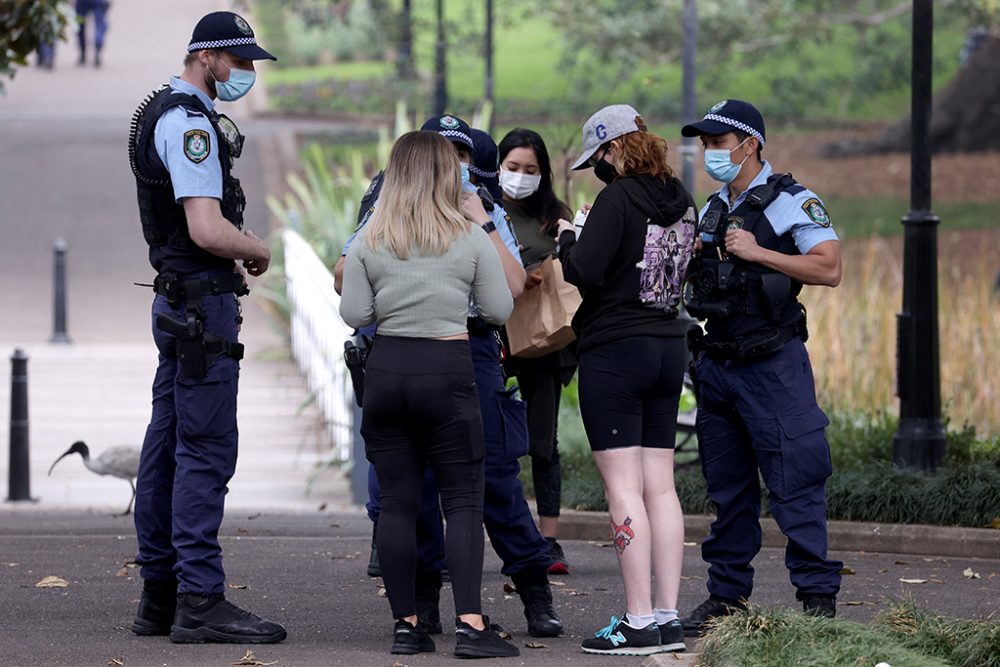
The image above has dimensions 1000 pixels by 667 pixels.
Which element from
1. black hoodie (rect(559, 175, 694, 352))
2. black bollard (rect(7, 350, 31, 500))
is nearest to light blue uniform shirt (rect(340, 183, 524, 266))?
black hoodie (rect(559, 175, 694, 352))

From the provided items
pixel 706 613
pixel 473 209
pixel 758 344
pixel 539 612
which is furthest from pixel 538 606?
pixel 473 209

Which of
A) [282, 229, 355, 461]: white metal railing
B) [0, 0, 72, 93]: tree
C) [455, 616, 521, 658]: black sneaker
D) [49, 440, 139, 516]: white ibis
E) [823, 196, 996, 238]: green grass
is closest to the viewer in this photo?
[455, 616, 521, 658]: black sneaker

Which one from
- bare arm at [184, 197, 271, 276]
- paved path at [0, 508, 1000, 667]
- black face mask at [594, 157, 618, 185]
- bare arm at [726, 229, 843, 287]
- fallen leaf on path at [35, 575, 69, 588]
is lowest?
paved path at [0, 508, 1000, 667]

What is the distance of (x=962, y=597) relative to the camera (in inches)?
277

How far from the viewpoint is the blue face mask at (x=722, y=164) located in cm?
604

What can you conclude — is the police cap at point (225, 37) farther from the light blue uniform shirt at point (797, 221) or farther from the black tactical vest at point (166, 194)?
the light blue uniform shirt at point (797, 221)

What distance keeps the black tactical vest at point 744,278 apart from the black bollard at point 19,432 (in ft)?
17.4

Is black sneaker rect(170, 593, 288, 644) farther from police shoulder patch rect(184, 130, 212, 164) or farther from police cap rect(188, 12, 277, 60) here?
police cap rect(188, 12, 277, 60)

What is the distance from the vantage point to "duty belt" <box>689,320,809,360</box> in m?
5.97

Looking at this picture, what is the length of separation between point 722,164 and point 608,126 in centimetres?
52

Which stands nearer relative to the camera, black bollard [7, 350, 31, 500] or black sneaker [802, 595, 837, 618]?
black sneaker [802, 595, 837, 618]

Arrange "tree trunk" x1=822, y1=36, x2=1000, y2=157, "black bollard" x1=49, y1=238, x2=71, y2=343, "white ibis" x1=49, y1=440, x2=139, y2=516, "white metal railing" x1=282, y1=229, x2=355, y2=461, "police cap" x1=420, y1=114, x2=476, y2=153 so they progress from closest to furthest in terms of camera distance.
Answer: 1. "police cap" x1=420, y1=114, x2=476, y2=153
2. "white ibis" x1=49, y1=440, x2=139, y2=516
3. "white metal railing" x1=282, y1=229, x2=355, y2=461
4. "black bollard" x1=49, y1=238, x2=71, y2=343
5. "tree trunk" x1=822, y1=36, x2=1000, y2=157

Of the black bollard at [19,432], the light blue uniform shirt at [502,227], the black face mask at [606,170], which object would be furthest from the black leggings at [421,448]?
the black bollard at [19,432]

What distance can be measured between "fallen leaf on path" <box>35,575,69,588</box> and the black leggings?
1.93 meters
